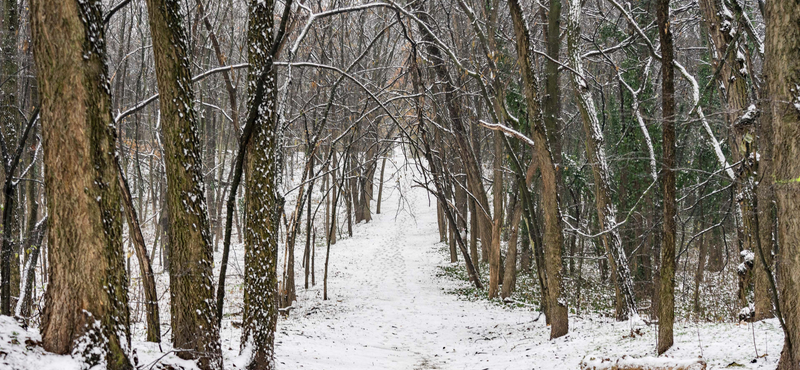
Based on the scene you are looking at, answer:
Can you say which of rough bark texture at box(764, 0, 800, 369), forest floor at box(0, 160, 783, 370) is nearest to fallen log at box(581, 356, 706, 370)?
forest floor at box(0, 160, 783, 370)

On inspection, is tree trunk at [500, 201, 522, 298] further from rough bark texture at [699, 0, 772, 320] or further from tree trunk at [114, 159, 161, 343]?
A: tree trunk at [114, 159, 161, 343]

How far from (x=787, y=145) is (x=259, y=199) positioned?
179 inches

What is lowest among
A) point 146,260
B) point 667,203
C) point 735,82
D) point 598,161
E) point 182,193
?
point 146,260

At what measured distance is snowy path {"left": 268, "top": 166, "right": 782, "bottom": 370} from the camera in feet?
16.2

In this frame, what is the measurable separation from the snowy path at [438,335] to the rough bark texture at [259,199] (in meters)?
0.74

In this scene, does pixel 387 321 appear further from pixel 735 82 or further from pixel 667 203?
pixel 735 82

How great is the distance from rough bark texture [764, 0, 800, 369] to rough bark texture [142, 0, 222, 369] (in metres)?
4.55

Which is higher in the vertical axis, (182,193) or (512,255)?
(182,193)

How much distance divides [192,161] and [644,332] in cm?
546

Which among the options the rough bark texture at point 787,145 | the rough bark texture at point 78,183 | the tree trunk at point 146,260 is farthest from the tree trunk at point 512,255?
the rough bark texture at point 78,183

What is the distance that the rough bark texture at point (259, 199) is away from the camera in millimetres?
5051

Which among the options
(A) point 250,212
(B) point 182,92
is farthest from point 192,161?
(A) point 250,212

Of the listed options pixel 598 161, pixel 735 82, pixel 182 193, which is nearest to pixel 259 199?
pixel 182 193

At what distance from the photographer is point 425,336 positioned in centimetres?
902
